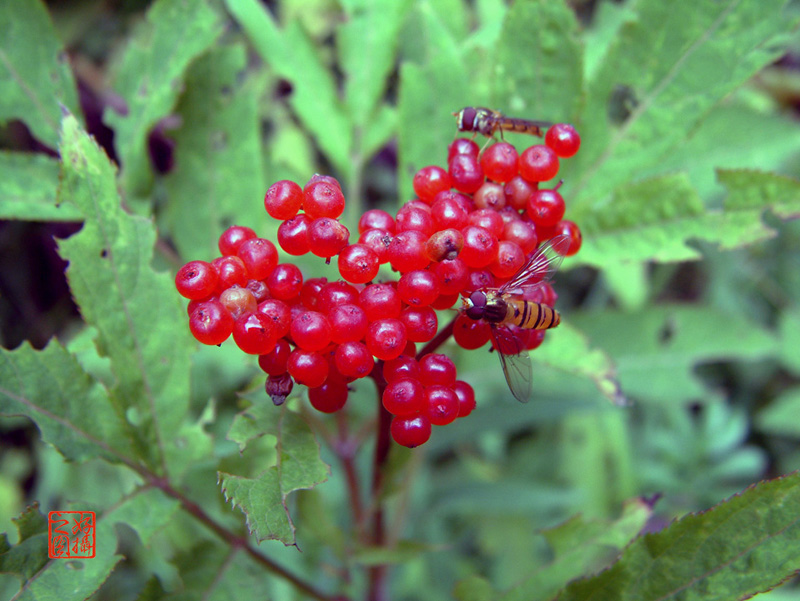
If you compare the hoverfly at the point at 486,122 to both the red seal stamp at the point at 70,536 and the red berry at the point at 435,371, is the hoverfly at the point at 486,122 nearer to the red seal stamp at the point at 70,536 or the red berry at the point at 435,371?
the red berry at the point at 435,371

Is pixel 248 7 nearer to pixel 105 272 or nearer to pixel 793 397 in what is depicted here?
pixel 105 272

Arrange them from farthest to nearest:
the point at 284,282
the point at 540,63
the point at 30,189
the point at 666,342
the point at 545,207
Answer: the point at 666,342 < the point at 30,189 < the point at 540,63 < the point at 545,207 < the point at 284,282

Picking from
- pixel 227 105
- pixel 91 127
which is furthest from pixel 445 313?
pixel 91 127

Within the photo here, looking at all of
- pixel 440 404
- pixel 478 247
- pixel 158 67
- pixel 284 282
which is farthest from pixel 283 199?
pixel 158 67

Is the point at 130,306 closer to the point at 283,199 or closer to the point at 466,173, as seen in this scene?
the point at 283,199

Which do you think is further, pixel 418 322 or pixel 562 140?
pixel 562 140

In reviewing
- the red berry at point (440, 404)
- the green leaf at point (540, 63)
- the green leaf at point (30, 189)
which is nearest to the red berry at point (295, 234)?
the red berry at point (440, 404)

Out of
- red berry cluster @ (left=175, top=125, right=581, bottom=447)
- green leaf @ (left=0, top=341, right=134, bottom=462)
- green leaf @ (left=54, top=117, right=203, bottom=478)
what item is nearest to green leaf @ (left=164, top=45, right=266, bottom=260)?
green leaf @ (left=54, top=117, right=203, bottom=478)

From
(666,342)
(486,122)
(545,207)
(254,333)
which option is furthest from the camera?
(666,342)
